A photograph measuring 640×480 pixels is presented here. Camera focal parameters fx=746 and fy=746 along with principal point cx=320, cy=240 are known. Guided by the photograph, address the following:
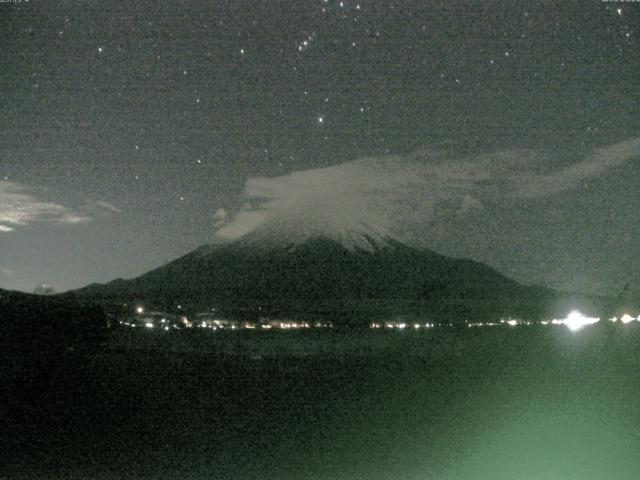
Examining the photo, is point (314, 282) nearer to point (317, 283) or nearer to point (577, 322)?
point (317, 283)

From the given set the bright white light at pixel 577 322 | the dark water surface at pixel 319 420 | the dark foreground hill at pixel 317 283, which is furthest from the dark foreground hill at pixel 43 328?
the dark foreground hill at pixel 317 283

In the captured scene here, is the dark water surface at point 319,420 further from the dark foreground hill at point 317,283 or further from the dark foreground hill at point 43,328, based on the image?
the dark foreground hill at point 317,283

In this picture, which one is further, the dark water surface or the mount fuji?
the mount fuji

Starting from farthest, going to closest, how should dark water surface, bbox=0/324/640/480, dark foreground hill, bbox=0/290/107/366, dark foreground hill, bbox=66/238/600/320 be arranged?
dark foreground hill, bbox=66/238/600/320 → dark foreground hill, bbox=0/290/107/366 → dark water surface, bbox=0/324/640/480

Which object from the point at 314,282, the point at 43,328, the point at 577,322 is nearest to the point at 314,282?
the point at 314,282

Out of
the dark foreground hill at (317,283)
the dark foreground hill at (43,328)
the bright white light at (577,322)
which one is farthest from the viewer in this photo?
the dark foreground hill at (317,283)

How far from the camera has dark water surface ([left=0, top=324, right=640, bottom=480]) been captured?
8.75 metres

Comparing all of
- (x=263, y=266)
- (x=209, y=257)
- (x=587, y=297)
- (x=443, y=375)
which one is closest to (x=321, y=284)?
(x=263, y=266)

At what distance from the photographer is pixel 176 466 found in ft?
28.9

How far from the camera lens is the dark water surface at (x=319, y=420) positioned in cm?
875

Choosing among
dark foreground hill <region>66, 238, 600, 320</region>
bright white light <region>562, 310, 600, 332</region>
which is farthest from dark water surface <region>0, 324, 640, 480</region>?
dark foreground hill <region>66, 238, 600, 320</region>

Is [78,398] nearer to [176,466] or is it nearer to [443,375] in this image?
[176,466]

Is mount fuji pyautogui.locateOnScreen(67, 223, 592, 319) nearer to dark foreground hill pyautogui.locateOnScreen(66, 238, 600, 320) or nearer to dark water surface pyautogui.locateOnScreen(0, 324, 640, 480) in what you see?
dark foreground hill pyautogui.locateOnScreen(66, 238, 600, 320)

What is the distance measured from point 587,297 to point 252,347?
16239 cm
